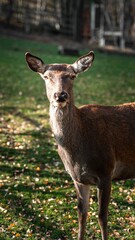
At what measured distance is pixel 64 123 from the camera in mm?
5703

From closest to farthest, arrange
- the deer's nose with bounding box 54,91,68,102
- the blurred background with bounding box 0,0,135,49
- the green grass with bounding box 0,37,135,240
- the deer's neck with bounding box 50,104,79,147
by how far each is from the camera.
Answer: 1. the deer's nose with bounding box 54,91,68,102
2. the deer's neck with bounding box 50,104,79,147
3. the green grass with bounding box 0,37,135,240
4. the blurred background with bounding box 0,0,135,49

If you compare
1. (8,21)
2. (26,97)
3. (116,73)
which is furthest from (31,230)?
(8,21)

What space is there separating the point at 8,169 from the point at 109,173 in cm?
361

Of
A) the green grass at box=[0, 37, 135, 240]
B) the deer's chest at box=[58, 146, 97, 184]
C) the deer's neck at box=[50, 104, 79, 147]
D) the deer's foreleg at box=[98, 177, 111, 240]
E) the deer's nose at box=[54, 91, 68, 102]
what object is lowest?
the green grass at box=[0, 37, 135, 240]

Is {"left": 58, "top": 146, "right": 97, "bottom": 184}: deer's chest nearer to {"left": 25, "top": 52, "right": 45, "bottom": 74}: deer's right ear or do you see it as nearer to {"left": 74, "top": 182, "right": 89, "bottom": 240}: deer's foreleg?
{"left": 74, "top": 182, "right": 89, "bottom": 240}: deer's foreleg

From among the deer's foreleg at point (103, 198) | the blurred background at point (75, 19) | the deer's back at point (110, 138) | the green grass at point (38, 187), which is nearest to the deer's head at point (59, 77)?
the deer's back at point (110, 138)

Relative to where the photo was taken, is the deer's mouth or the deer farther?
the deer

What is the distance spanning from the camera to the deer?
18.5ft

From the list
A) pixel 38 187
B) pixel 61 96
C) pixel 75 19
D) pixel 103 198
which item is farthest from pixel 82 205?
pixel 75 19

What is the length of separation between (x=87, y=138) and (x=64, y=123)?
36cm

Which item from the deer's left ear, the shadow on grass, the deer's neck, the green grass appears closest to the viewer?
the deer's neck

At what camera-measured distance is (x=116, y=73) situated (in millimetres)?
25812

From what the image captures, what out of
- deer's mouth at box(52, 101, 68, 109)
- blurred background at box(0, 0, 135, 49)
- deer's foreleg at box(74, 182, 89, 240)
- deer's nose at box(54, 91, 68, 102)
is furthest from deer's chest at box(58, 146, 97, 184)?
blurred background at box(0, 0, 135, 49)

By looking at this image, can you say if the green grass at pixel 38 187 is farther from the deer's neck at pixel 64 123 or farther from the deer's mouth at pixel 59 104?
the deer's mouth at pixel 59 104
